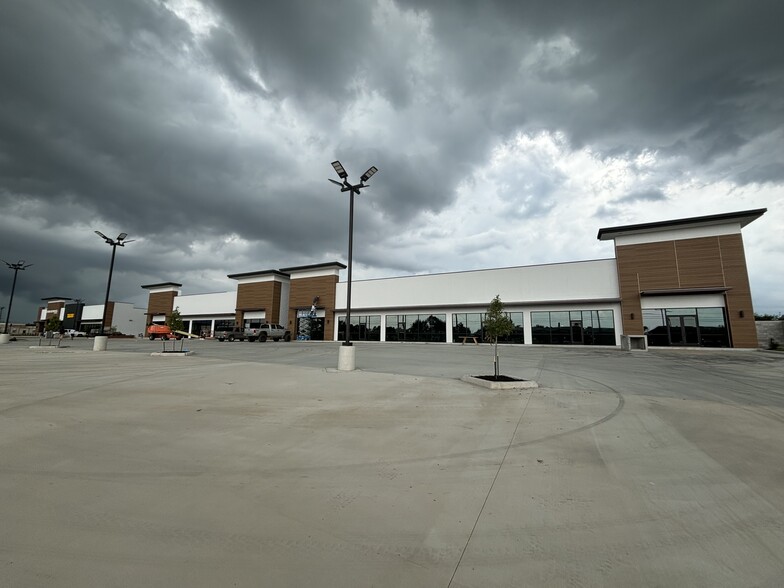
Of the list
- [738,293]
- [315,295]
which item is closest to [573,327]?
[738,293]

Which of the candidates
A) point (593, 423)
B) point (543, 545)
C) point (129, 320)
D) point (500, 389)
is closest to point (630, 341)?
point (500, 389)

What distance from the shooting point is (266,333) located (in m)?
43.0

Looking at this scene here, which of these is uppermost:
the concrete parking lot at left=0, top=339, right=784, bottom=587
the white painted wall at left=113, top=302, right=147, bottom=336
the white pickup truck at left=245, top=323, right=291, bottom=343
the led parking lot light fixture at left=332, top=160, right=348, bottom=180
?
the led parking lot light fixture at left=332, top=160, right=348, bottom=180

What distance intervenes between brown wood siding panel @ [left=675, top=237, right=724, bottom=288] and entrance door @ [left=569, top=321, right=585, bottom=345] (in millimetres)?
7811

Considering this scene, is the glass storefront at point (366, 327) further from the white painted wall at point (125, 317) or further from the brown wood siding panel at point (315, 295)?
the white painted wall at point (125, 317)

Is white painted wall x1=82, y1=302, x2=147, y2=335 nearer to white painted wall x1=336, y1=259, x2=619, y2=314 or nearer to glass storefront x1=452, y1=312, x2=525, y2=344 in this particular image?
white painted wall x1=336, y1=259, x2=619, y2=314

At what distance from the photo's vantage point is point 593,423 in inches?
256

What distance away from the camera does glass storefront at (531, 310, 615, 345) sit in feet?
101

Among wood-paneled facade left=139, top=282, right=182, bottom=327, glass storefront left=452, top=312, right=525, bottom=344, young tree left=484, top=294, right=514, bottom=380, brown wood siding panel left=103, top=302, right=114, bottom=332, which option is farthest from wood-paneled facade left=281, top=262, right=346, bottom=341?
brown wood siding panel left=103, top=302, right=114, bottom=332

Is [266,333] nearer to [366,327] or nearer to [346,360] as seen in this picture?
[366,327]

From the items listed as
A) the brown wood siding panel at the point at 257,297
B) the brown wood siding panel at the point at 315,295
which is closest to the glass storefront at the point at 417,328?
the brown wood siding panel at the point at 315,295

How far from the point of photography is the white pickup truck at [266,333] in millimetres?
42375

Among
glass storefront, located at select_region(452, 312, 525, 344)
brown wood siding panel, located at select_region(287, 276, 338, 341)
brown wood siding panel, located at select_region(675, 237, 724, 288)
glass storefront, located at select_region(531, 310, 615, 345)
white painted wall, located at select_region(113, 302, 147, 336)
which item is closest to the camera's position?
brown wood siding panel, located at select_region(675, 237, 724, 288)

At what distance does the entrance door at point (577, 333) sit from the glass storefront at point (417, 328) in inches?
479
